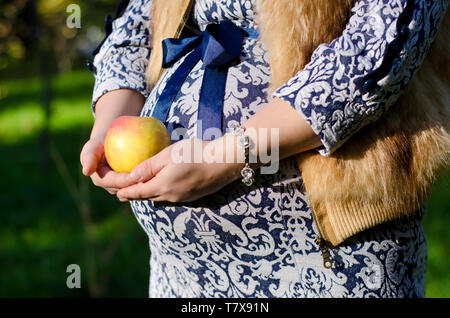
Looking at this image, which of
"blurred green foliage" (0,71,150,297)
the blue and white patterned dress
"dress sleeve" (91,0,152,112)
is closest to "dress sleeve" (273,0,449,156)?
Answer: the blue and white patterned dress

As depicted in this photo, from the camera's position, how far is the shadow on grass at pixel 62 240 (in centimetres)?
282

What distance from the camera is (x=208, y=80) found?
1246 mm

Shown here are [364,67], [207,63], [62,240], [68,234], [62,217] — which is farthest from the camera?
[62,217]

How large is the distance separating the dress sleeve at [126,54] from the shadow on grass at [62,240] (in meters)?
0.81

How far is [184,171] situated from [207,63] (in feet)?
0.98

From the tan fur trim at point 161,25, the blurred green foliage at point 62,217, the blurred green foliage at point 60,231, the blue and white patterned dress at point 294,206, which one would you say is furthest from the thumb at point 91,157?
the blurred green foliage at point 60,231

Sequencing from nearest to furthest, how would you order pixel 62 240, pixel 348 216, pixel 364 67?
pixel 364 67
pixel 348 216
pixel 62 240

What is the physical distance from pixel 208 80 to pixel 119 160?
0.27 m

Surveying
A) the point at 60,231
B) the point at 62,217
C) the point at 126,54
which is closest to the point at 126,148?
the point at 126,54

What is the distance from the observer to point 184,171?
3.57 ft

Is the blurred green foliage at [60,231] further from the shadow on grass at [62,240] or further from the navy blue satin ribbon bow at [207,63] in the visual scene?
the navy blue satin ribbon bow at [207,63]

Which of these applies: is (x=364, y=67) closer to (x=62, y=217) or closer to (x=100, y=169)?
(x=100, y=169)

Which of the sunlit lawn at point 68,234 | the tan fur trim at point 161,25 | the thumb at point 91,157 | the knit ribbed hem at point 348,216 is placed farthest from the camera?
the sunlit lawn at point 68,234

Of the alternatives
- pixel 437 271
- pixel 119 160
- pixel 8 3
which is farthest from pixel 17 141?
pixel 119 160
